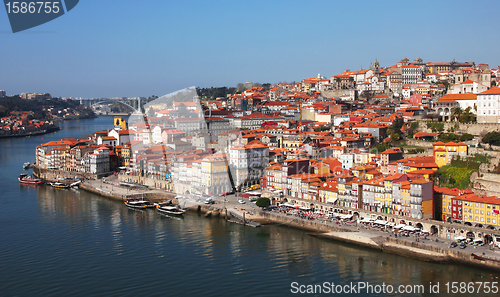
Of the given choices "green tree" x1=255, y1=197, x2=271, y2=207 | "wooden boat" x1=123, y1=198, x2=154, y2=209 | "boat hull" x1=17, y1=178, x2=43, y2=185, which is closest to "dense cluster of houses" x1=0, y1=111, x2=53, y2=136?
"boat hull" x1=17, y1=178, x2=43, y2=185

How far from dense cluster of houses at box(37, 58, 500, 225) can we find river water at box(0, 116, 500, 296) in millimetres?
1609

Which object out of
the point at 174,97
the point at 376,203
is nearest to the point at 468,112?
the point at 376,203

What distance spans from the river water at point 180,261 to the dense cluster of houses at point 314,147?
1.61 metres

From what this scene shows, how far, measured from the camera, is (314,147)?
1398 cm

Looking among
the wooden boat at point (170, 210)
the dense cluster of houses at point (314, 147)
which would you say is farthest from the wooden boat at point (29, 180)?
the wooden boat at point (170, 210)

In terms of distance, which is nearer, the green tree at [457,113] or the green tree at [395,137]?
the green tree at [457,113]

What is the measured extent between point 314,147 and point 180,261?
704 cm

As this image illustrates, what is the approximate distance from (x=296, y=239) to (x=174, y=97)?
49.4ft

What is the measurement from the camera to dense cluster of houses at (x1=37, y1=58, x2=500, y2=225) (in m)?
10.1

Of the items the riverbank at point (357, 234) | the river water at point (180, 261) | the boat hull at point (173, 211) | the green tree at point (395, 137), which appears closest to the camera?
the river water at point (180, 261)

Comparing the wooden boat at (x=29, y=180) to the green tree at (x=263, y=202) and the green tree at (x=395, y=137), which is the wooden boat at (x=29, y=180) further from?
the green tree at (x=395, y=137)

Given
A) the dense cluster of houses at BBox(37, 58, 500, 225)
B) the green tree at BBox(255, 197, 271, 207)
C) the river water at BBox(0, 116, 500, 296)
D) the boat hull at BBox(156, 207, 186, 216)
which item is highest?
→ the dense cluster of houses at BBox(37, 58, 500, 225)

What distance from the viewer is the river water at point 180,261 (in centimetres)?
689

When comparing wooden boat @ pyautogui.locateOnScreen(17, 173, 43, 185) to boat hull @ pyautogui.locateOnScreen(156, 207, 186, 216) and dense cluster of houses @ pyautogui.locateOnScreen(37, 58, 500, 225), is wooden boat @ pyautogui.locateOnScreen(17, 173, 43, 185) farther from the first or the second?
boat hull @ pyautogui.locateOnScreen(156, 207, 186, 216)
